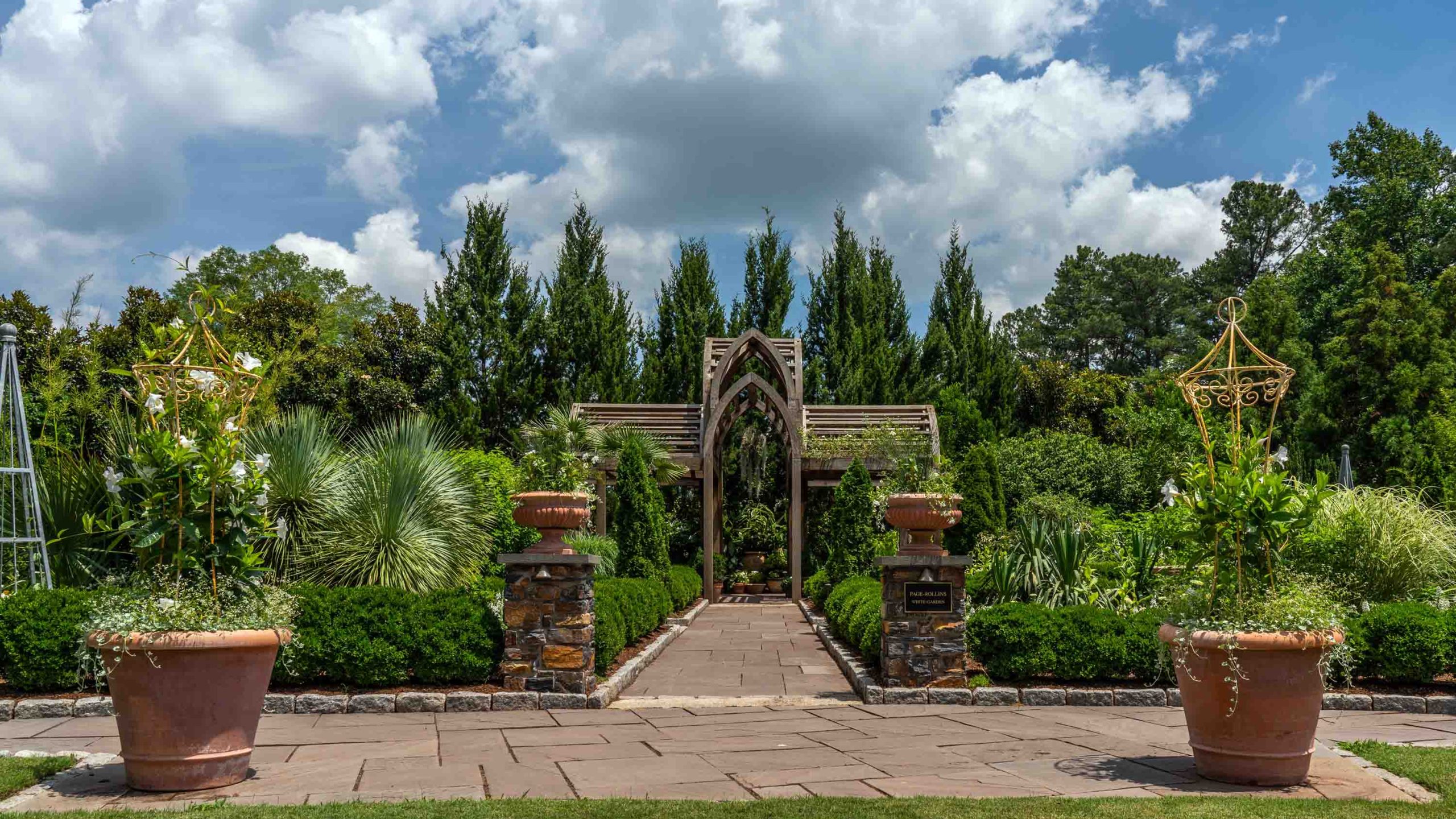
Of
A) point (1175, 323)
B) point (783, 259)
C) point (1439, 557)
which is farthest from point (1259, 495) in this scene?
point (1175, 323)

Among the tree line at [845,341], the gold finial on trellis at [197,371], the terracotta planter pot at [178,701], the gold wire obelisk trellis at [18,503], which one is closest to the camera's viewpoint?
the terracotta planter pot at [178,701]

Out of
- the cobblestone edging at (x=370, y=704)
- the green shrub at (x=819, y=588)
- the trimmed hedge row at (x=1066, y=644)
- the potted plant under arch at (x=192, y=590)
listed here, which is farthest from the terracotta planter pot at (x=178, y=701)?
the green shrub at (x=819, y=588)

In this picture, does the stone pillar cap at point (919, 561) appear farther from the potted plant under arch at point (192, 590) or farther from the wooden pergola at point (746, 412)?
the wooden pergola at point (746, 412)

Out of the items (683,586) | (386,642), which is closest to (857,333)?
(683,586)

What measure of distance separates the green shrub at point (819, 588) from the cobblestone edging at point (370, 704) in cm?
719

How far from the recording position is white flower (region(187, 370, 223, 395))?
5.10 meters

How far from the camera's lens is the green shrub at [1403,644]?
7328 mm

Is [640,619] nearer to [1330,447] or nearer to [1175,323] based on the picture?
[1330,447]

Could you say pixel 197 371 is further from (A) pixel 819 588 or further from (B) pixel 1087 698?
(A) pixel 819 588

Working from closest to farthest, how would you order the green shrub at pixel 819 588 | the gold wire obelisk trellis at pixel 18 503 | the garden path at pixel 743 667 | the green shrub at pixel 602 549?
the garden path at pixel 743 667
the gold wire obelisk trellis at pixel 18 503
the green shrub at pixel 602 549
the green shrub at pixel 819 588

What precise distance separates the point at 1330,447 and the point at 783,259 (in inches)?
488

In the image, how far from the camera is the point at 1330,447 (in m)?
20.5

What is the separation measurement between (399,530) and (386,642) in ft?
9.24

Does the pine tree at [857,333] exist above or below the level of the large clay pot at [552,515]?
above
